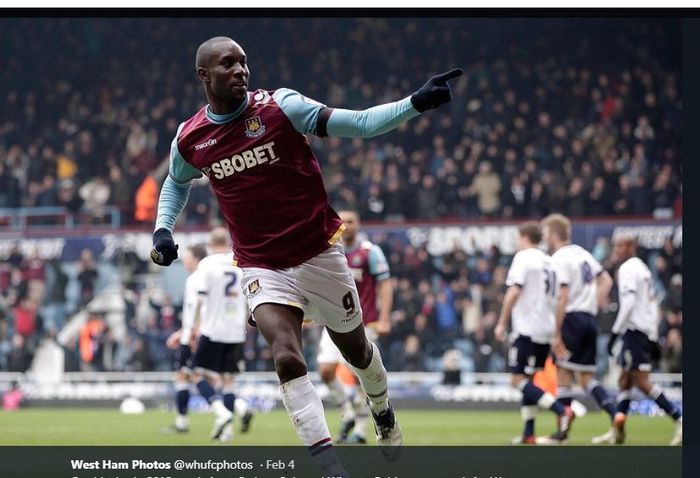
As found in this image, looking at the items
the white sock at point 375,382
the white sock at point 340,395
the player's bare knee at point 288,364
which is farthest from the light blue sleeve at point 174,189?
the white sock at point 340,395

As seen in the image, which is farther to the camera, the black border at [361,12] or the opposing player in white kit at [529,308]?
the opposing player in white kit at [529,308]

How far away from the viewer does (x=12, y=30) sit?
88.9ft

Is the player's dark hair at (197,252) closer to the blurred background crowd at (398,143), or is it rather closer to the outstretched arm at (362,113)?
the outstretched arm at (362,113)

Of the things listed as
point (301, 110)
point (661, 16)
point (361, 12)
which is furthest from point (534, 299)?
point (301, 110)

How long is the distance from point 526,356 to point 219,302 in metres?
3.08

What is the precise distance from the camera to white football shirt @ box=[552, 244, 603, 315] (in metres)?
12.2

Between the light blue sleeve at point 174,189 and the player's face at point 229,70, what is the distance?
49cm

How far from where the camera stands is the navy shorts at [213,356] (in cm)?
1280

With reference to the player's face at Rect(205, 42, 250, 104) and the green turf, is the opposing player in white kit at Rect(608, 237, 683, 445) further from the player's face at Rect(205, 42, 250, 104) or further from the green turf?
the player's face at Rect(205, 42, 250, 104)

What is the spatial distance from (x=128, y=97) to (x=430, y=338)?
9014 millimetres

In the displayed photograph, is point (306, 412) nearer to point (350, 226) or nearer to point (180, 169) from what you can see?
point (180, 169)

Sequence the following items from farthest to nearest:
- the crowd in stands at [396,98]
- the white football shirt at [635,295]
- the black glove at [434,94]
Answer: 1. the crowd in stands at [396,98]
2. the white football shirt at [635,295]
3. the black glove at [434,94]

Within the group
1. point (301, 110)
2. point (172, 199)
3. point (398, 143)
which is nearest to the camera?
point (301, 110)

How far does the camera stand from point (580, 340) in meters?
12.4
